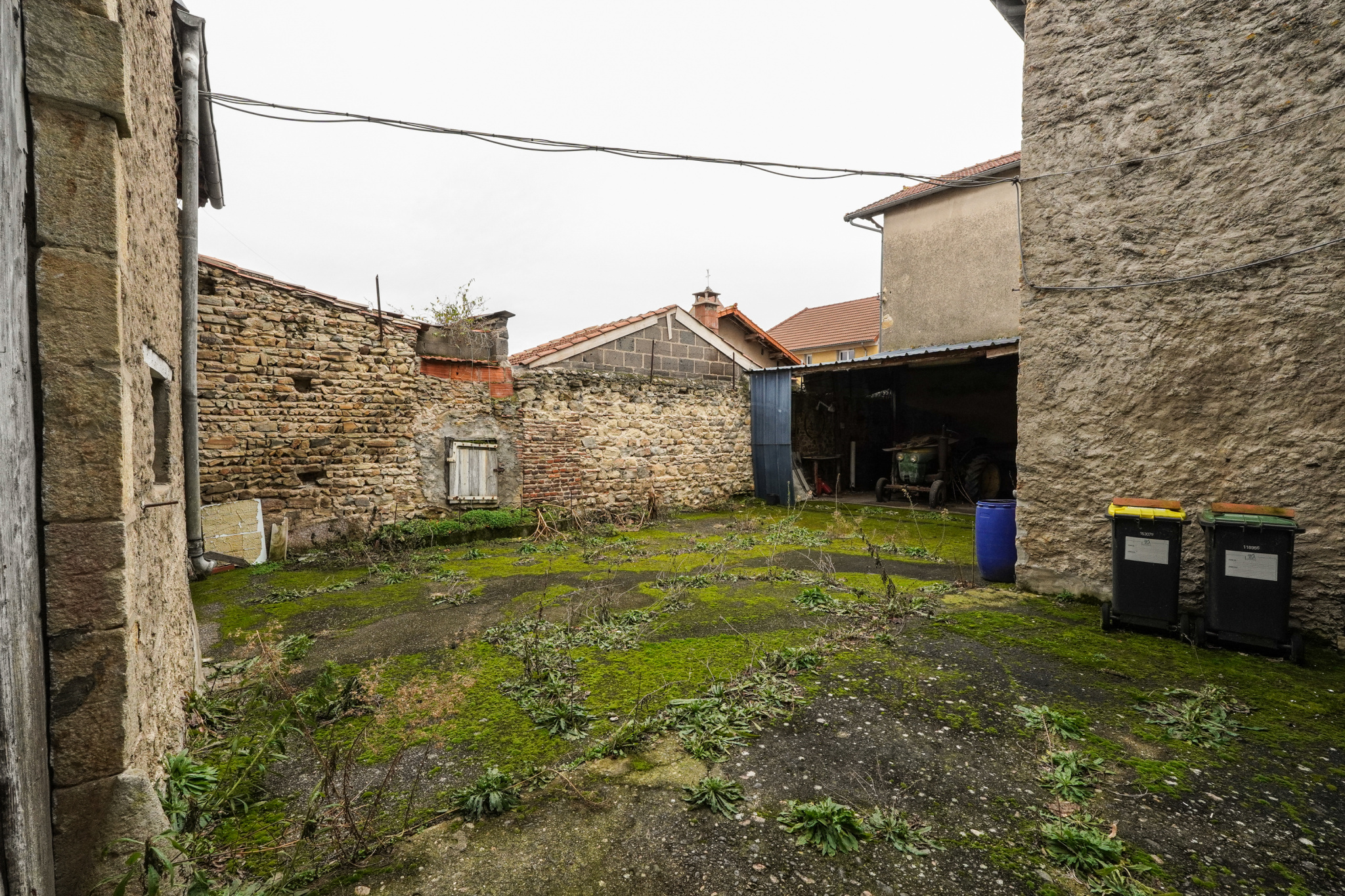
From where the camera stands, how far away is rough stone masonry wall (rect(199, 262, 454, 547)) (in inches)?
280

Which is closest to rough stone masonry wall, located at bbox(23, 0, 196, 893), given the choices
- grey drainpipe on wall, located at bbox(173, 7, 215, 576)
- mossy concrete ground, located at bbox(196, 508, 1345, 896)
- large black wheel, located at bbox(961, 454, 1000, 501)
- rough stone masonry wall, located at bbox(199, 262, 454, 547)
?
mossy concrete ground, located at bbox(196, 508, 1345, 896)

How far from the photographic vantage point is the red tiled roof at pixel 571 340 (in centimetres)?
989

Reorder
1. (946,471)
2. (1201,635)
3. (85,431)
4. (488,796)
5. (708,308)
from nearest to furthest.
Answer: (85,431) → (488,796) → (1201,635) → (946,471) → (708,308)

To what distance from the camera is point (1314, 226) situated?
4.25m

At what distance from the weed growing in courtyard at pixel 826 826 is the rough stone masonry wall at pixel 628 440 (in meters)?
7.76

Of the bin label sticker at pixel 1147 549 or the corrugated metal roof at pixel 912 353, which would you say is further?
the corrugated metal roof at pixel 912 353

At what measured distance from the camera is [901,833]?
228 cm

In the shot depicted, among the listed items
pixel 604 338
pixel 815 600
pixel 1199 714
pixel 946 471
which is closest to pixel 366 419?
pixel 604 338

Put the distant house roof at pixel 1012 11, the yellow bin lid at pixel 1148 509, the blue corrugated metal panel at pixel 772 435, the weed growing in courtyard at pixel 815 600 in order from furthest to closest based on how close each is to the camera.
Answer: the blue corrugated metal panel at pixel 772 435
the distant house roof at pixel 1012 11
the weed growing in courtyard at pixel 815 600
the yellow bin lid at pixel 1148 509

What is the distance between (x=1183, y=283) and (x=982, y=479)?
7.93 metres

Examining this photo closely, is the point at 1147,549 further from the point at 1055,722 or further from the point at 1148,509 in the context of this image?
the point at 1055,722

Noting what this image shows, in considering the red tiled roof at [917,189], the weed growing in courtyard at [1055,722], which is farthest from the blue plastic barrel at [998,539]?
the red tiled roof at [917,189]

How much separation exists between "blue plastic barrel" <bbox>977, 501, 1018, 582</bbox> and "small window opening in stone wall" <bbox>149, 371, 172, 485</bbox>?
687 cm

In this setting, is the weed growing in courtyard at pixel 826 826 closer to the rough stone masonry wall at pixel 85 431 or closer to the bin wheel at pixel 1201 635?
the rough stone masonry wall at pixel 85 431
